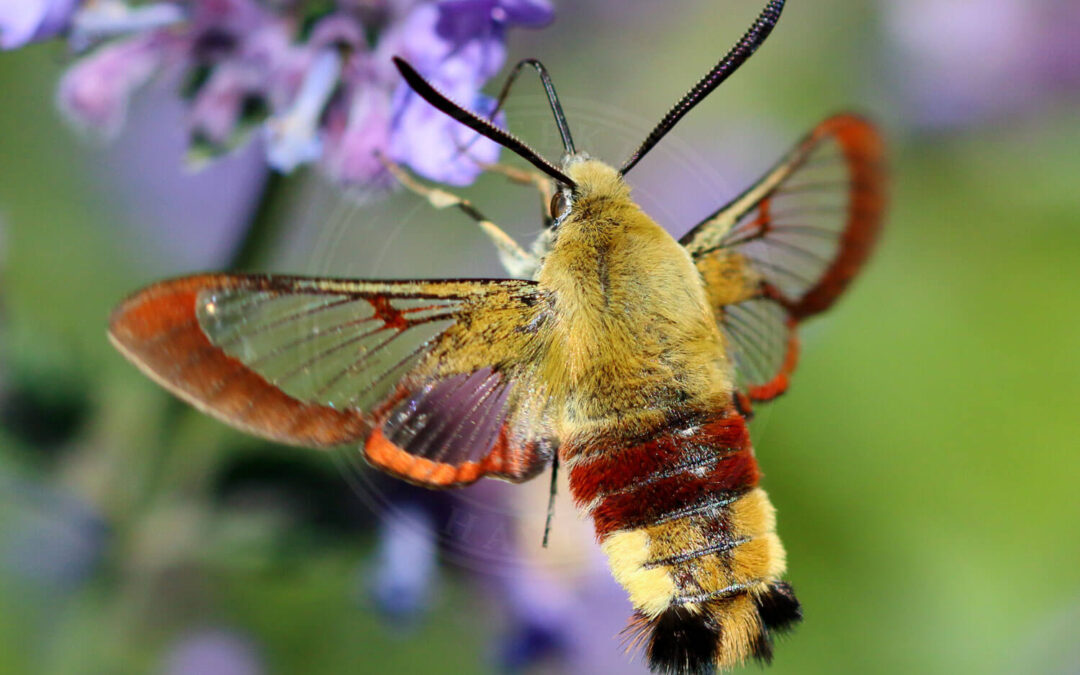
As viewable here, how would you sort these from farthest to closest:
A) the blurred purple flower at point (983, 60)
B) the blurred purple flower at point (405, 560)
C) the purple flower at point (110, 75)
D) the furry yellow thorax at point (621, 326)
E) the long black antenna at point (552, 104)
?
1. the blurred purple flower at point (983, 60)
2. the blurred purple flower at point (405, 560)
3. the purple flower at point (110, 75)
4. the long black antenna at point (552, 104)
5. the furry yellow thorax at point (621, 326)

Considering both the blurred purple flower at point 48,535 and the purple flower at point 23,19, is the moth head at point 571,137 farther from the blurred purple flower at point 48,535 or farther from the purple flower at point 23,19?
the blurred purple flower at point 48,535

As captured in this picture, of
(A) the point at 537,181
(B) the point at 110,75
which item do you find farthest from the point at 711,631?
(B) the point at 110,75

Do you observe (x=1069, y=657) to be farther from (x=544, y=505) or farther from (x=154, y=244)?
(x=154, y=244)

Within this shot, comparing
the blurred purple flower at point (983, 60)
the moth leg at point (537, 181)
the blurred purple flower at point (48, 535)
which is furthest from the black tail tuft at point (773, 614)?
the blurred purple flower at point (983, 60)

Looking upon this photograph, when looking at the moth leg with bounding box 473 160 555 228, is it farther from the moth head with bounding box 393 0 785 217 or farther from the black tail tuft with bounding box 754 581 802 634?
the black tail tuft with bounding box 754 581 802 634

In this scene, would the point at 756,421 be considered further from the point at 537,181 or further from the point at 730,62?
the point at 730,62
